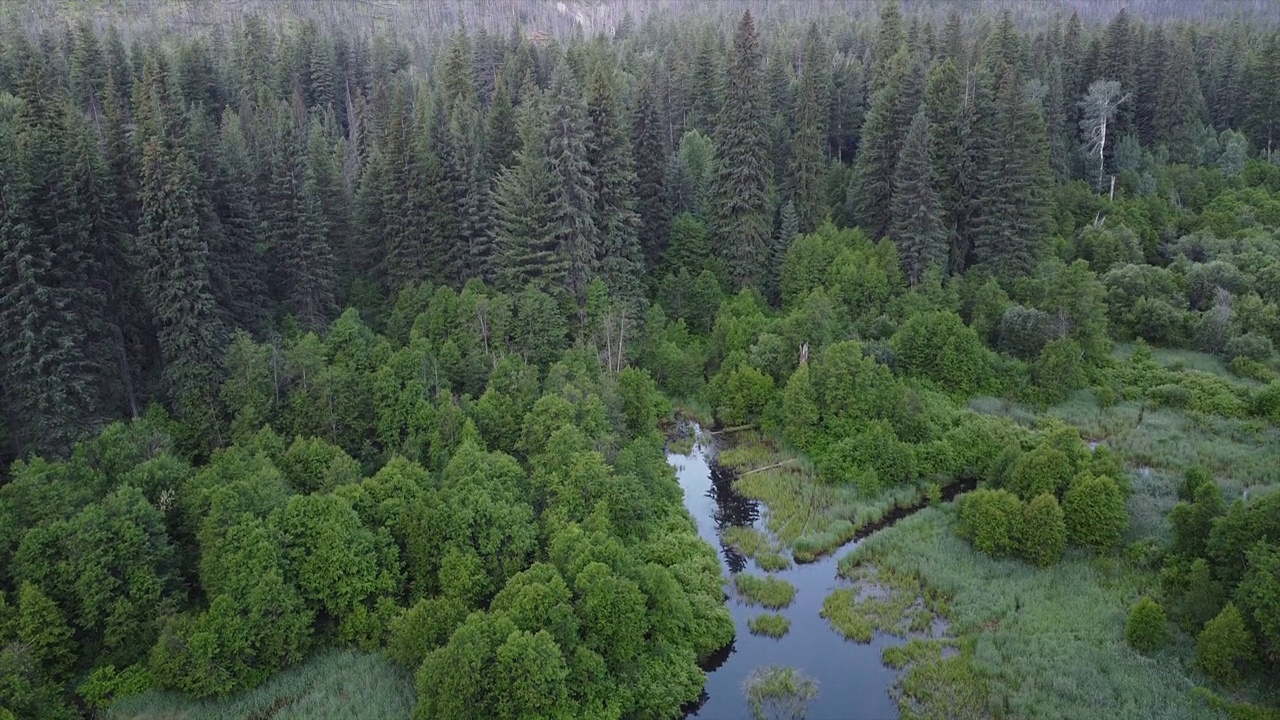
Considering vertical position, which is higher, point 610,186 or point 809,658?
point 610,186

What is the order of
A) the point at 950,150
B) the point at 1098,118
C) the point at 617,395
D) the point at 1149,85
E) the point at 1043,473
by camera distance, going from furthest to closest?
the point at 1149,85, the point at 1098,118, the point at 950,150, the point at 617,395, the point at 1043,473

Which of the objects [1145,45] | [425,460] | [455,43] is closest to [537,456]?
[425,460]

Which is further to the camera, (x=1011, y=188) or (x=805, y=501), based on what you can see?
(x=1011, y=188)

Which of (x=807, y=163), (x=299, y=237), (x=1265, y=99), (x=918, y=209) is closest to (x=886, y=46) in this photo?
(x=807, y=163)

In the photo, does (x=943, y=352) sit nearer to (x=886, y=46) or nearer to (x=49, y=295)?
(x=49, y=295)

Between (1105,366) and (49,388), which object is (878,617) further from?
(49,388)

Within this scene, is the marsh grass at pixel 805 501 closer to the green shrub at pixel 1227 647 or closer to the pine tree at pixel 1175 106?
the green shrub at pixel 1227 647

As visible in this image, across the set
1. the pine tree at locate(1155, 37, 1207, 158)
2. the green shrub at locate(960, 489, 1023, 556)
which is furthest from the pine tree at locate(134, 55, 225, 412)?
the pine tree at locate(1155, 37, 1207, 158)

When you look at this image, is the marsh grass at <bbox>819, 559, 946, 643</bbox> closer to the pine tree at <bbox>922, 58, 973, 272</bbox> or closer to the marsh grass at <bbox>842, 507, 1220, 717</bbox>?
the marsh grass at <bbox>842, 507, 1220, 717</bbox>
